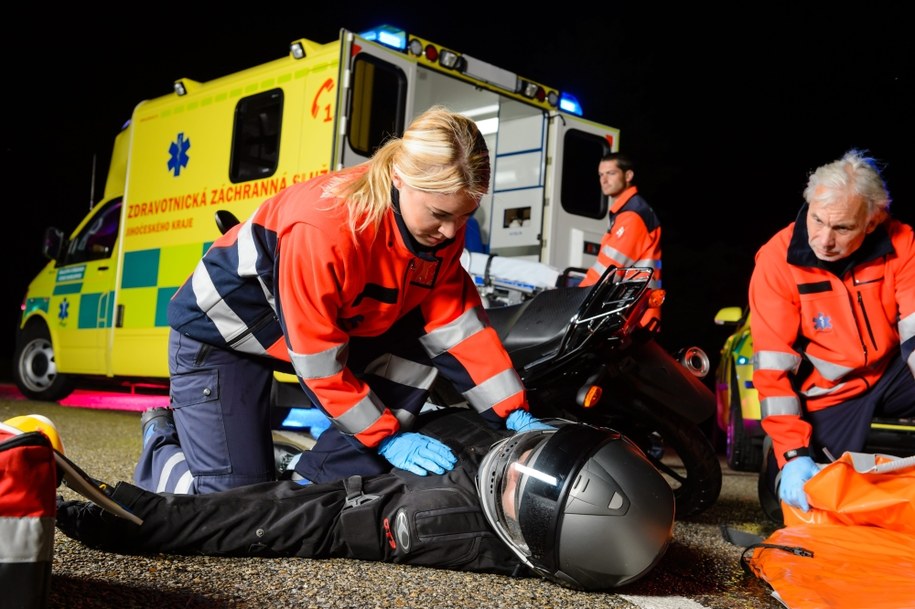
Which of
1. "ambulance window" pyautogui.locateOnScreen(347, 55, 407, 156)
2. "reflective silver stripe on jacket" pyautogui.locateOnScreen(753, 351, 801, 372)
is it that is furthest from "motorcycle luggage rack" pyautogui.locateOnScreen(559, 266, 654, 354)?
"ambulance window" pyautogui.locateOnScreen(347, 55, 407, 156)

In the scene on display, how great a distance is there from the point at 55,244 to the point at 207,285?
5.55 meters

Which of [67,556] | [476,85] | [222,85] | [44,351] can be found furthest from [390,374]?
[44,351]

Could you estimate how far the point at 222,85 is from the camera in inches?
238

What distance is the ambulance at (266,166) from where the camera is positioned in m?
5.24

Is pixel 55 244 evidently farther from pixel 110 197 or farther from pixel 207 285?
pixel 207 285

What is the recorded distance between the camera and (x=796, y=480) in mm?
2717

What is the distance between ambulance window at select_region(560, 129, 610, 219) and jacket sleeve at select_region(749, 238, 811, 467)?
3.64 m

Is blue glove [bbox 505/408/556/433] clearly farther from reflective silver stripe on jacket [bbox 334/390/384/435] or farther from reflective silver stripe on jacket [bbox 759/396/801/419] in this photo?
reflective silver stripe on jacket [bbox 759/396/801/419]

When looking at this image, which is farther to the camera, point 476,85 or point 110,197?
point 110,197

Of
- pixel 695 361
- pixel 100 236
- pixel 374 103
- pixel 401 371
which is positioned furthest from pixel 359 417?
pixel 100 236

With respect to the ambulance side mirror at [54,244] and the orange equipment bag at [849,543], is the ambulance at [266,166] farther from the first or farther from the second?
the orange equipment bag at [849,543]

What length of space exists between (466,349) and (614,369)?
684mm

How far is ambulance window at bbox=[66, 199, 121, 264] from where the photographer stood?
703cm

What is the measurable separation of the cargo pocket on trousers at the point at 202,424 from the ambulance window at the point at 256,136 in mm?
2927
